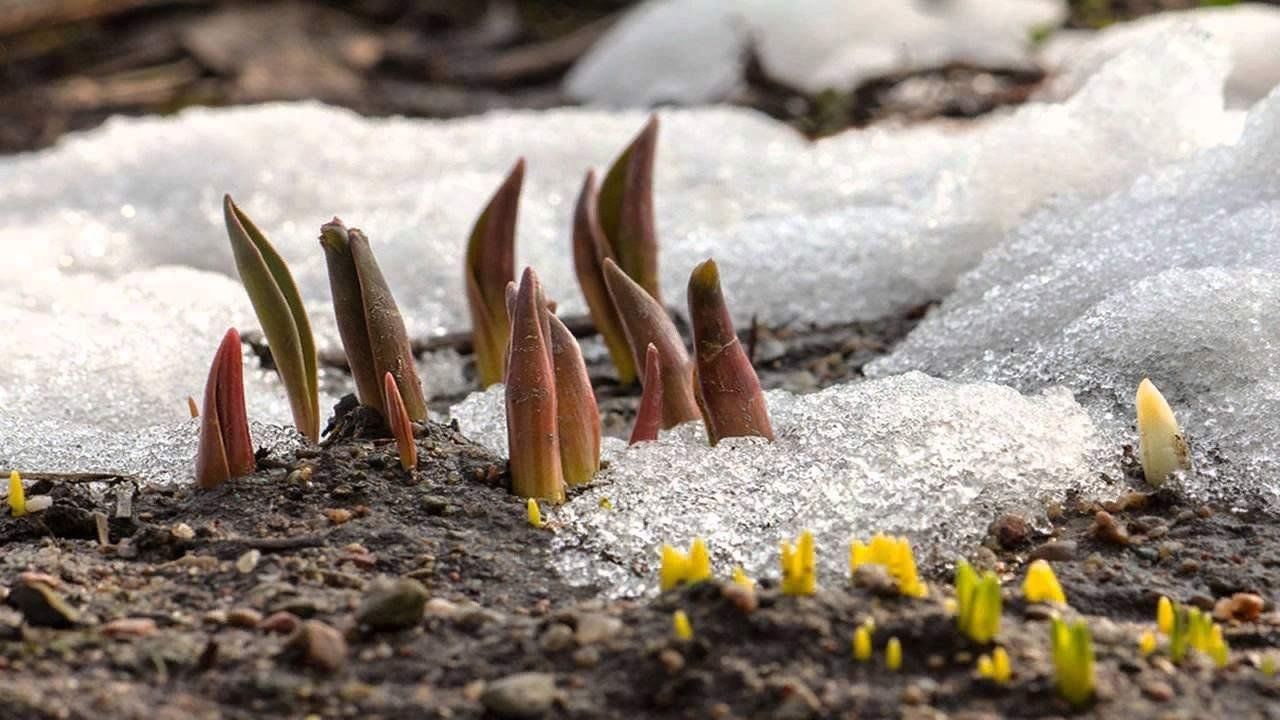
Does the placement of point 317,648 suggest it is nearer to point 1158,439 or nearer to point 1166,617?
point 1166,617

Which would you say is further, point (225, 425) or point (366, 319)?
point (366, 319)

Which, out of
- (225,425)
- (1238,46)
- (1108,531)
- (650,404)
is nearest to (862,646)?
(1108,531)

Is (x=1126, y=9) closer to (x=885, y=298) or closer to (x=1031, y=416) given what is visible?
(x=885, y=298)

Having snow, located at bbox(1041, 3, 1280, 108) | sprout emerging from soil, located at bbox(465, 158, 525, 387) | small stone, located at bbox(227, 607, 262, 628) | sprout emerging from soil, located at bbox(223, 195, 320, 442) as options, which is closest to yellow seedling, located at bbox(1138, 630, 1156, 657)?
small stone, located at bbox(227, 607, 262, 628)

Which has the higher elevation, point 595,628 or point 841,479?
point 841,479

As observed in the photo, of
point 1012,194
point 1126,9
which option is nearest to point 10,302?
point 1012,194

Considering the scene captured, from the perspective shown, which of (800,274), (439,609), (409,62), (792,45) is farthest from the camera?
(409,62)
